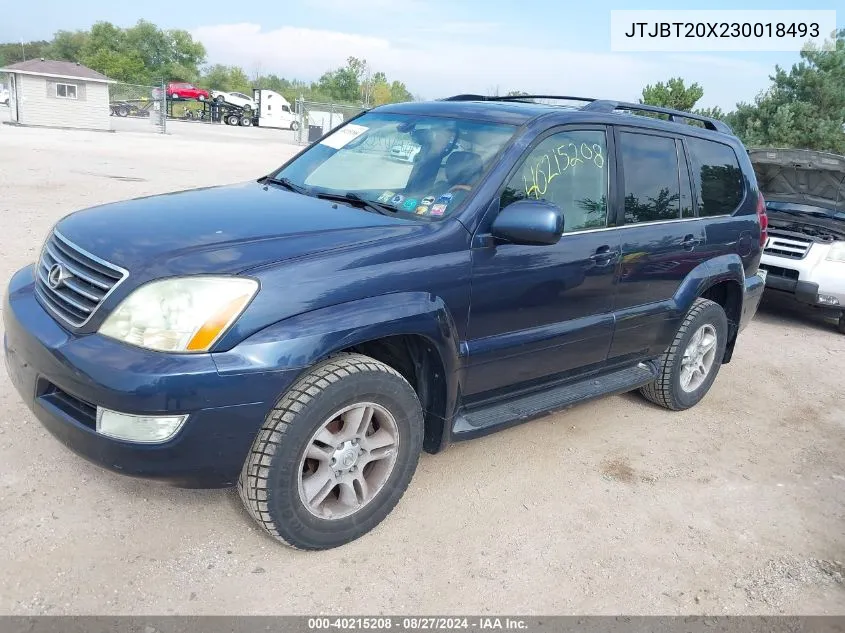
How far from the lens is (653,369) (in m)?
4.46

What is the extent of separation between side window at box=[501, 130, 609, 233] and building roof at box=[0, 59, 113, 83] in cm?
2838

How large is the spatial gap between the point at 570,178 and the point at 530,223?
739 mm

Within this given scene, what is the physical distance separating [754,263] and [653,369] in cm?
134

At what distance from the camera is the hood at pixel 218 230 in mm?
2623

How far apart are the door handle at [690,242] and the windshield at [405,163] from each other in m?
1.49

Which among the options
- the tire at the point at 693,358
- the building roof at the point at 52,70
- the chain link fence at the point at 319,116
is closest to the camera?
the tire at the point at 693,358

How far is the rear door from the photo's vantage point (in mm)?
3924

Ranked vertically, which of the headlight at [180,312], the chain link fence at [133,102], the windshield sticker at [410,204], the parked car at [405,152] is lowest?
the headlight at [180,312]

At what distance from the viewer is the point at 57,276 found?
2867 mm

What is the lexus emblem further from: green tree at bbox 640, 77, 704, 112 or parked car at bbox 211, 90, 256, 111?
parked car at bbox 211, 90, 256, 111

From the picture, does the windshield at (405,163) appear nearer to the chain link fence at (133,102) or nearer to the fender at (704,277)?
the fender at (704,277)

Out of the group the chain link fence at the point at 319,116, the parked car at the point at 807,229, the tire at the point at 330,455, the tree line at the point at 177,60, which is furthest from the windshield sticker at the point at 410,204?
the tree line at the point at 177,60

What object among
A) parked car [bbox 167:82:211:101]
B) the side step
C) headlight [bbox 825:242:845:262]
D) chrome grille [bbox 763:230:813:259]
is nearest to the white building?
parked car [bbox 167:82:211:101]

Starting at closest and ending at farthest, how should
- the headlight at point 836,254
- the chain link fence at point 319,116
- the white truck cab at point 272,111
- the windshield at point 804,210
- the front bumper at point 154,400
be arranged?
the front bumper at point 154,400 → the headlight at point 836,254 → the windshield at point 804,210 → the chain link fence at point 319,116 → the white truck cab at point 272,111
